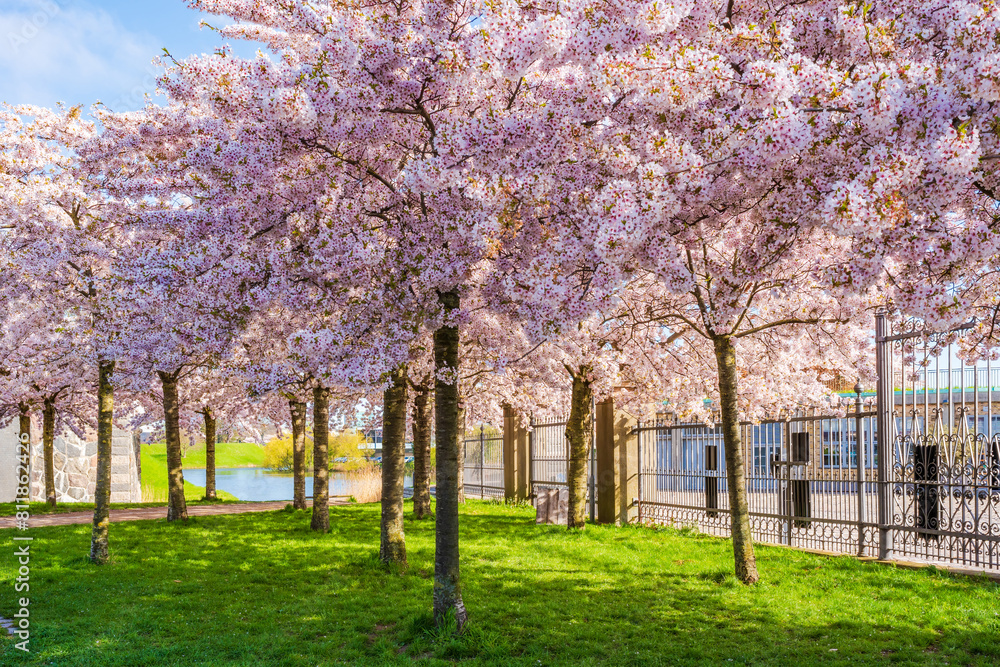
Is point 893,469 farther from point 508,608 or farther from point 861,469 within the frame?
point 508,608

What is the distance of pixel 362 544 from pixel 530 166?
8.88m

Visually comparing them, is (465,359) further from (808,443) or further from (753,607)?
(753,607)

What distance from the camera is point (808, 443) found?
40.2 ft

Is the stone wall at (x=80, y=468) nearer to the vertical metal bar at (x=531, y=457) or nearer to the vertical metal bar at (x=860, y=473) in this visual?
the vertical metal bar at (x=531, y=457)

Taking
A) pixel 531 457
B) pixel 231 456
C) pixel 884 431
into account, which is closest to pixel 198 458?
pixel 231 456

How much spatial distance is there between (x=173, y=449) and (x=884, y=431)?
1423 centimetres

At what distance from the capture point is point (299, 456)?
20.7 meters

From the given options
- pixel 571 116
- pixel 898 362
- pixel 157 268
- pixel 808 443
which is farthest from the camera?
pixel 808 443

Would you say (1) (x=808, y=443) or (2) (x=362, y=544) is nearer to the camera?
(1) (x=808, y=443)

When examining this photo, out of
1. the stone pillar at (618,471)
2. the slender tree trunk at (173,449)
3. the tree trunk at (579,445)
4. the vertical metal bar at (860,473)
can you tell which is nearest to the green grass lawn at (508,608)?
the vertical metal bar at (860,473)

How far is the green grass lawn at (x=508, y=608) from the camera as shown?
693 cm

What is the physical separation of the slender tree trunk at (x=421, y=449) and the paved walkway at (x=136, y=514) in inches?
219

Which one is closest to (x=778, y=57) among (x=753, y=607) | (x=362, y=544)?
(x=753, y=607)

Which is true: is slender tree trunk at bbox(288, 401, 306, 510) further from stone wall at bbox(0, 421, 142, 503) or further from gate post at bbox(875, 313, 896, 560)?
gate post at bbox(875, 313, 896, 560)
